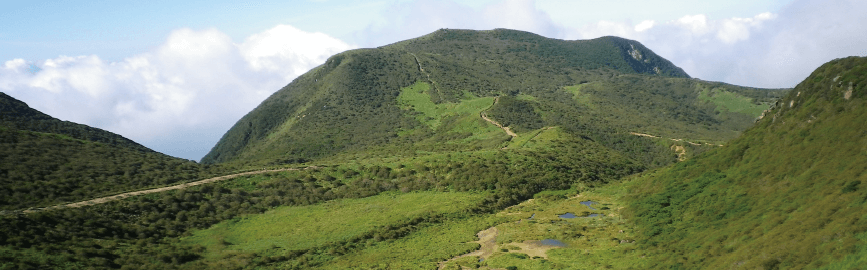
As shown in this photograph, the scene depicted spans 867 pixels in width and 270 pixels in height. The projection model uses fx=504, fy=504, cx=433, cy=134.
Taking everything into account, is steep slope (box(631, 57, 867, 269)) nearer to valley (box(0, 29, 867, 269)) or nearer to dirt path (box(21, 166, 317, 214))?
valley (box(0, 29, 867, 269))

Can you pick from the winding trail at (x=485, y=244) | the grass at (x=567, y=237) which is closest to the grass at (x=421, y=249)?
the winding trail at (x=485, y=244)

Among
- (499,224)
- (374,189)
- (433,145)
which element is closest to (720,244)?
(499,224)

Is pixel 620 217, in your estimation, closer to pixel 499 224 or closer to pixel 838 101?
pixel 499 224

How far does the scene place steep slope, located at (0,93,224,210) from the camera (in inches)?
2537

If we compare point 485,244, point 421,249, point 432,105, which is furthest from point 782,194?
point 432,105

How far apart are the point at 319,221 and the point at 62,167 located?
128ft

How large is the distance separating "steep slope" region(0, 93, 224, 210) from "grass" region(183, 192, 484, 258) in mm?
19494

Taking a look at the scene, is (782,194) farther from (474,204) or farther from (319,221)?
(319,221)

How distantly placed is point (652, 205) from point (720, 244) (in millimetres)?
19584

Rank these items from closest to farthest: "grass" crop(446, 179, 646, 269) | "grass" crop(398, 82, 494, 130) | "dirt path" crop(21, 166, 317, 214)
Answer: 1. "grass" crop(446, 179, 646, 269)
2. "dirt path" crop(21, 166, 317, 214)
3. "grass" crop(398, 82, 494, 130)

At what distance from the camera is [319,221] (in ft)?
225

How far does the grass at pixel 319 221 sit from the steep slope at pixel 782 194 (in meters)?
28.8

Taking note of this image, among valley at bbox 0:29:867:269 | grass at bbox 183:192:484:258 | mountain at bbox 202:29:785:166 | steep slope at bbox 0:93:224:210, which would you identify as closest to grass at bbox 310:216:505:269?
valley at bbox 0:29:867:269

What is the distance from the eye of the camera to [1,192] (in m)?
61.2
